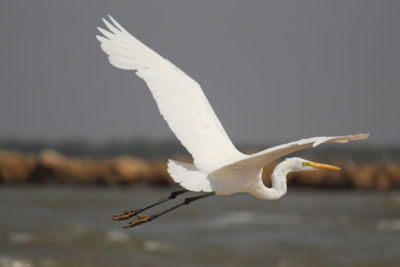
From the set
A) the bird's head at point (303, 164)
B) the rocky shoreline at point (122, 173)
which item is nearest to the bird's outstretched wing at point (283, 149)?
the bird's head at point (303, 164)

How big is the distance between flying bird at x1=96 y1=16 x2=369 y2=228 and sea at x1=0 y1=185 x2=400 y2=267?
24.0ft

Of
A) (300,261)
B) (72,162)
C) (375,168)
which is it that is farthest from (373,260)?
(72,162)

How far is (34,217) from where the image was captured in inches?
754

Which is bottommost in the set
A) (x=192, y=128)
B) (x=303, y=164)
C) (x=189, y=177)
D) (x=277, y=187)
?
(x=277, y=187)

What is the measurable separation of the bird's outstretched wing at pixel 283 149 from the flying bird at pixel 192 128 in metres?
0.02

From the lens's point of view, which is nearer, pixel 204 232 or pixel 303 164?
pixel 303 164

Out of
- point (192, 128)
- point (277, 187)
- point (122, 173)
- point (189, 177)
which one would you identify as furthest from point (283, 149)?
point (122, 173)

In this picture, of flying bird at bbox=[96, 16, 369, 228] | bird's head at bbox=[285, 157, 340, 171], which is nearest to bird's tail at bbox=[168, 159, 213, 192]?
flying bird at bbox=[96, 16, 369, 228]

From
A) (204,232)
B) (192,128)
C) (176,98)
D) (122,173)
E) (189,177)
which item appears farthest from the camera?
(122,173)

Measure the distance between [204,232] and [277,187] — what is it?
35.7 ft

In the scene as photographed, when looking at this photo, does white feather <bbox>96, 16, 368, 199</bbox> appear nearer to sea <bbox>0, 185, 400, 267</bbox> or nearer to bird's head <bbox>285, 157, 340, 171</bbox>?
bird's head <bbox>285, 157, 340, 171</bbox>

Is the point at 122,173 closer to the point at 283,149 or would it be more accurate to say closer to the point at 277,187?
the point at 277,187

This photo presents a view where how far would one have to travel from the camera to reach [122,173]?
28906 millimetres

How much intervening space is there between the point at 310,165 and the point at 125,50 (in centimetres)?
196
